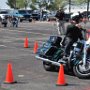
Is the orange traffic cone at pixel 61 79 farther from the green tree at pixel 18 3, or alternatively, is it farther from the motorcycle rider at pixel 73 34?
the green tree at pixel 18 3

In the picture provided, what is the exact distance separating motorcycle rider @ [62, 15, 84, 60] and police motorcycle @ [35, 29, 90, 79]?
14cm

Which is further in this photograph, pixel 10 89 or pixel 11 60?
pixel 11 60

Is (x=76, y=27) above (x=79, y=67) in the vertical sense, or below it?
above

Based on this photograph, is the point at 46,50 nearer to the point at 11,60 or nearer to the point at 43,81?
the point at 43,81

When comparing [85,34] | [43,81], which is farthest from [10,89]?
[85,34]

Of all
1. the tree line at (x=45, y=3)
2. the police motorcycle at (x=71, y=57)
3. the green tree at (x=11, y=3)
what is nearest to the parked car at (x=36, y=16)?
the tree line at (x=45, y=3)

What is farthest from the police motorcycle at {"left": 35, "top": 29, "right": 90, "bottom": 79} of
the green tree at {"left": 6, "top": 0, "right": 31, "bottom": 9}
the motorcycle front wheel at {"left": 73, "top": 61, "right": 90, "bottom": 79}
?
the green tree at {"left": 6, "top": 0, "right": 31, "bottom": 9}

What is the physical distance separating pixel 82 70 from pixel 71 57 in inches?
22.3

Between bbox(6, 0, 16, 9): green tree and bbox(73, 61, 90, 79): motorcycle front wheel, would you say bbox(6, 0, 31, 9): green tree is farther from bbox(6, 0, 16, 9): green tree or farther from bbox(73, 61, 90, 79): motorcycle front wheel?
bbox(73, 61, 90, 79): motorcycle front wheel

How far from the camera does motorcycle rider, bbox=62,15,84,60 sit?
12.6m

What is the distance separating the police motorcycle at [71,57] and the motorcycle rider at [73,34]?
145 mm

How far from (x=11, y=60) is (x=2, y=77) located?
13.1 ft

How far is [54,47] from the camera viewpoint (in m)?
13.2

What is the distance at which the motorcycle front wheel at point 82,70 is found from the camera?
39.0 ft
